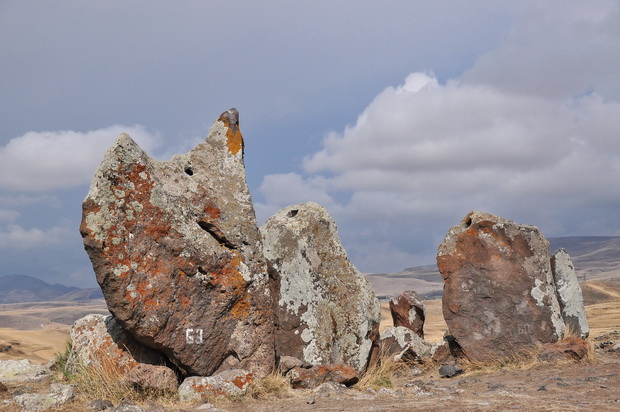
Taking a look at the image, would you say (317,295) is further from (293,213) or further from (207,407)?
(207,407)

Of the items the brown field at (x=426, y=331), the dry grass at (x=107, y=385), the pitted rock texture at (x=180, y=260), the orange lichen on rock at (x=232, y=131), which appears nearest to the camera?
the dry grass at (x=107, y=385)

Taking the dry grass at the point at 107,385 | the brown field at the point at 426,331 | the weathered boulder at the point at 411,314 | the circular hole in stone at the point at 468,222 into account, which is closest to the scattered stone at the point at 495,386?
the circular hole in stone at the point at 468,222

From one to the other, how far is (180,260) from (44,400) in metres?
2.79

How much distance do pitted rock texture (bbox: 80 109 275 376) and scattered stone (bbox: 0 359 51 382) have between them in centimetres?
426

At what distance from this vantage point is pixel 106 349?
10.0m

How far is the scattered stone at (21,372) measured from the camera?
12445 mm

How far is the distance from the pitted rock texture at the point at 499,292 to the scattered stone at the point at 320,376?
471 cm

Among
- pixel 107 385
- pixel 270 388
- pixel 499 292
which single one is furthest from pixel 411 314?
pixel 107 385

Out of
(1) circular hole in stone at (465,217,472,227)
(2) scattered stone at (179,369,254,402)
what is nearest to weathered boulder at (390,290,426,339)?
(1) circular hole in stone at (465,217,472,227)

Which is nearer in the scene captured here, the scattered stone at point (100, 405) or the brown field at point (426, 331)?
the scattered stone at point (100, 405)

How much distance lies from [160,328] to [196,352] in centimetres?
76

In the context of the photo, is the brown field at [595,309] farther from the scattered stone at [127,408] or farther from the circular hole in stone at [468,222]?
the scattered stone at [127,408]

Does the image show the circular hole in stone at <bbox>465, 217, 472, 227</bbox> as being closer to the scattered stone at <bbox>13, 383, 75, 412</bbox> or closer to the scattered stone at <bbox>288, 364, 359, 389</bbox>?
the scattered stone at <bbox>288, 364, 359, 389</bbox>

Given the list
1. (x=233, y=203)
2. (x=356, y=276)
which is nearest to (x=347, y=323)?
(x=356, y=276)
